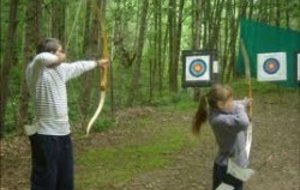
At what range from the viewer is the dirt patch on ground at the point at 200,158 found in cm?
641

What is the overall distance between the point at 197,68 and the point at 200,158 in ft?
11.5

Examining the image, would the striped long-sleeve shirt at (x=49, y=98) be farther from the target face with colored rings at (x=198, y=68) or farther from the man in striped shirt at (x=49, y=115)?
the target face with colored rings at (x=198, y=68)

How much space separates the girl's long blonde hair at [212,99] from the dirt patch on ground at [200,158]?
1859 millimetres

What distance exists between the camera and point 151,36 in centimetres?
1830

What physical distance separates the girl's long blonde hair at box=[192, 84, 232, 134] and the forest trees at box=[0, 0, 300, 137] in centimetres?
409

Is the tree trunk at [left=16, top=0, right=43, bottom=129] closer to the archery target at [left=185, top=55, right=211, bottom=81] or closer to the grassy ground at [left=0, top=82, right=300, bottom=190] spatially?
the grassy ground at [left=0, top=82, right=300, bottom=190]

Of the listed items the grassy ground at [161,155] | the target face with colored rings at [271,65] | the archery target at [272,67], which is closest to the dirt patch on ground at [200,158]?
the grassy ground at [161,155]

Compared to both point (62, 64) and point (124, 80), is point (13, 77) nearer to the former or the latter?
point (124, 80)

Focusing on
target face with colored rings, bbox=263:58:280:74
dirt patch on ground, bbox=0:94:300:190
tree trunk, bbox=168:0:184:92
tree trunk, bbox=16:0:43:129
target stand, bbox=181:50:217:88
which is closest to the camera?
dirt patch on ground, bbox=0:94:300:190

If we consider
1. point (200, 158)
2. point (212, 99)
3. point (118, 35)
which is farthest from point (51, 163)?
point (118, 35)

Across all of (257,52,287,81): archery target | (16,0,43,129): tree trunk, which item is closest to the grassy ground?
(16,0,43,129): tree trunk

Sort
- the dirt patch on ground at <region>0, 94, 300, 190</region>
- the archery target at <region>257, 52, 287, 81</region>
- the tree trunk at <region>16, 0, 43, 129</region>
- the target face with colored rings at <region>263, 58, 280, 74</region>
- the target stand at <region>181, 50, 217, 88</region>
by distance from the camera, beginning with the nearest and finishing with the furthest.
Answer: the dirt patch on ground at <region>0, 94, 300, 190</region>, the tree trunk at <region>16, 0, 43, 129</region>, the target stand at <region>181, 50, 217, 88</region>, the archery target at <region>257, 52, 287, 81</region>, the target face with colored rings at <region>263, 58, 280, 74</region>

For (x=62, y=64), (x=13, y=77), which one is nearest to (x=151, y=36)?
(x=13, y=77)

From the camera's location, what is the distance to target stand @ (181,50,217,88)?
35.1 feet
